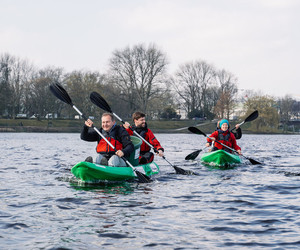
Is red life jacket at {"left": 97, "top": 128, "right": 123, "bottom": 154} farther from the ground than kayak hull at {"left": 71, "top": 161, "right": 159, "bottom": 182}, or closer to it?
farther from the ground

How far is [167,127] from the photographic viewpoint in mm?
69125

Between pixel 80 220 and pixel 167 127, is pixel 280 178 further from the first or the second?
pixel 167 127

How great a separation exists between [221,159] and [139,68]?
4595 centimetres

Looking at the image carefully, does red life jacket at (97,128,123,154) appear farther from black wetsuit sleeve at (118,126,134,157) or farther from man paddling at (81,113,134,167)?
black wetsuit sleeve at (118,126,134,157)

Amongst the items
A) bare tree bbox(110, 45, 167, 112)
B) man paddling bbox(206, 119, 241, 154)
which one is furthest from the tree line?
man paddling bbox(206, 119, 241, 154)

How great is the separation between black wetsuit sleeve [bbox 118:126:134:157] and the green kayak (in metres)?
4.66

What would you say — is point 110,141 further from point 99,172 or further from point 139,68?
point 139,68

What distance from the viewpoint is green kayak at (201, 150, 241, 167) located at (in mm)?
13453

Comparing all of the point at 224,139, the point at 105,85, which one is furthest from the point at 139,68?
the point at 224,139

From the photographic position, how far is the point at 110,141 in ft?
31.0

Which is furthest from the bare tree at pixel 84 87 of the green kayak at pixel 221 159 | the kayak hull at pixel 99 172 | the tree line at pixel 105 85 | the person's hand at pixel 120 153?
the person's hand at pixel 120 153

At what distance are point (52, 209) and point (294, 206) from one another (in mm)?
3723

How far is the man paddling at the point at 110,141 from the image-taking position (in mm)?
9234

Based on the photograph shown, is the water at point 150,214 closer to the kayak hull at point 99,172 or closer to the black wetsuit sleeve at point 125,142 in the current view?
the kayak hull at point 99,172
